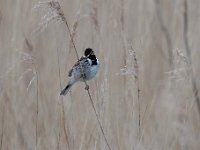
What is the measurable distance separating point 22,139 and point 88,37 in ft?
3.39

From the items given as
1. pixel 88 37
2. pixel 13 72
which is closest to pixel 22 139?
pixel 13 72

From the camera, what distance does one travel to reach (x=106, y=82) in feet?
8.03

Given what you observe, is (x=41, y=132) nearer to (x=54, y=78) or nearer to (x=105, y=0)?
(x=54, y=78)

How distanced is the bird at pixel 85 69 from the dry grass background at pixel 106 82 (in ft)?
0.17

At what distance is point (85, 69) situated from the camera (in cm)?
307

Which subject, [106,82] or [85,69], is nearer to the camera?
[106,82]

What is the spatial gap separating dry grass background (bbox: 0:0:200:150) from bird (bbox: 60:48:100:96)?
51 mm

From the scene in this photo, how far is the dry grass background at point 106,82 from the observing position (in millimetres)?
2641

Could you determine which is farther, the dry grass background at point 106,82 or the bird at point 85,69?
the bird at point 85,69

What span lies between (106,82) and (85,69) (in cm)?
63

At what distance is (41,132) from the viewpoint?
302cm

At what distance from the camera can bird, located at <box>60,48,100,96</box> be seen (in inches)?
116

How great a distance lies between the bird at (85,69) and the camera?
2938 millimetres

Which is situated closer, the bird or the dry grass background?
the dry grass background
